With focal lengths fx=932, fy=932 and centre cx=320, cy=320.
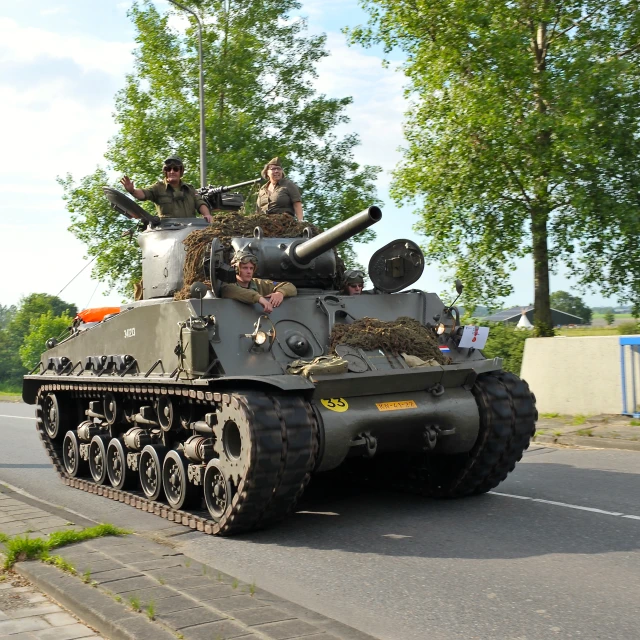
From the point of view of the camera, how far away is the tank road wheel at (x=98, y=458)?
10023 millimetres

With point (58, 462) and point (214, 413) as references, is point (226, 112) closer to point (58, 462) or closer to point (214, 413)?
point (58, 462)

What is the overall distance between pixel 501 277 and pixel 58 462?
1257cm

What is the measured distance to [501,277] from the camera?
69.7 ft

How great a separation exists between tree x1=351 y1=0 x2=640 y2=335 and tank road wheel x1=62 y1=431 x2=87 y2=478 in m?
11.6

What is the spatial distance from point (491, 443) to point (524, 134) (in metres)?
12.1

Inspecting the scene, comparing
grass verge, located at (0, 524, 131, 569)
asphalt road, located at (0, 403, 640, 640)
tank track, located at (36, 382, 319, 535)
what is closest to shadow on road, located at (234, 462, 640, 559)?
asphalt road, located at (0, 403, 640, 640)

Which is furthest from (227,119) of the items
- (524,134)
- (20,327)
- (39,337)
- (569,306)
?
(20,327)

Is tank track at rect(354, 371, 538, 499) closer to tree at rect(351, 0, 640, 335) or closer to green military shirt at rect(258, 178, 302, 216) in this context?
green military shirt at rect(258, 178, 302, 216)

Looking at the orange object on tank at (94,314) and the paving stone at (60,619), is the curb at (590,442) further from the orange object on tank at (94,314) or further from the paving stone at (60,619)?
the paving stone at (60,619)

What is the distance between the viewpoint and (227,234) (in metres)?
9.23

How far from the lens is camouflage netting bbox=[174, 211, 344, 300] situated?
353 inches

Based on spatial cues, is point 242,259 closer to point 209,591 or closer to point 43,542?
point 43,542

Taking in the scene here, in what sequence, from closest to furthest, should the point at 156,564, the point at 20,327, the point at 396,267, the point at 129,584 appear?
the point at 129,584 → the point at 156,564 → the point at 396,267 → the point at 20,327

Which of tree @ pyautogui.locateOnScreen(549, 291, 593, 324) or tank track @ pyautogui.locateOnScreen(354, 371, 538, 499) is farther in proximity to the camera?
tree @ pyautogui.locateOnScreen(549, 291, 593, 324)
